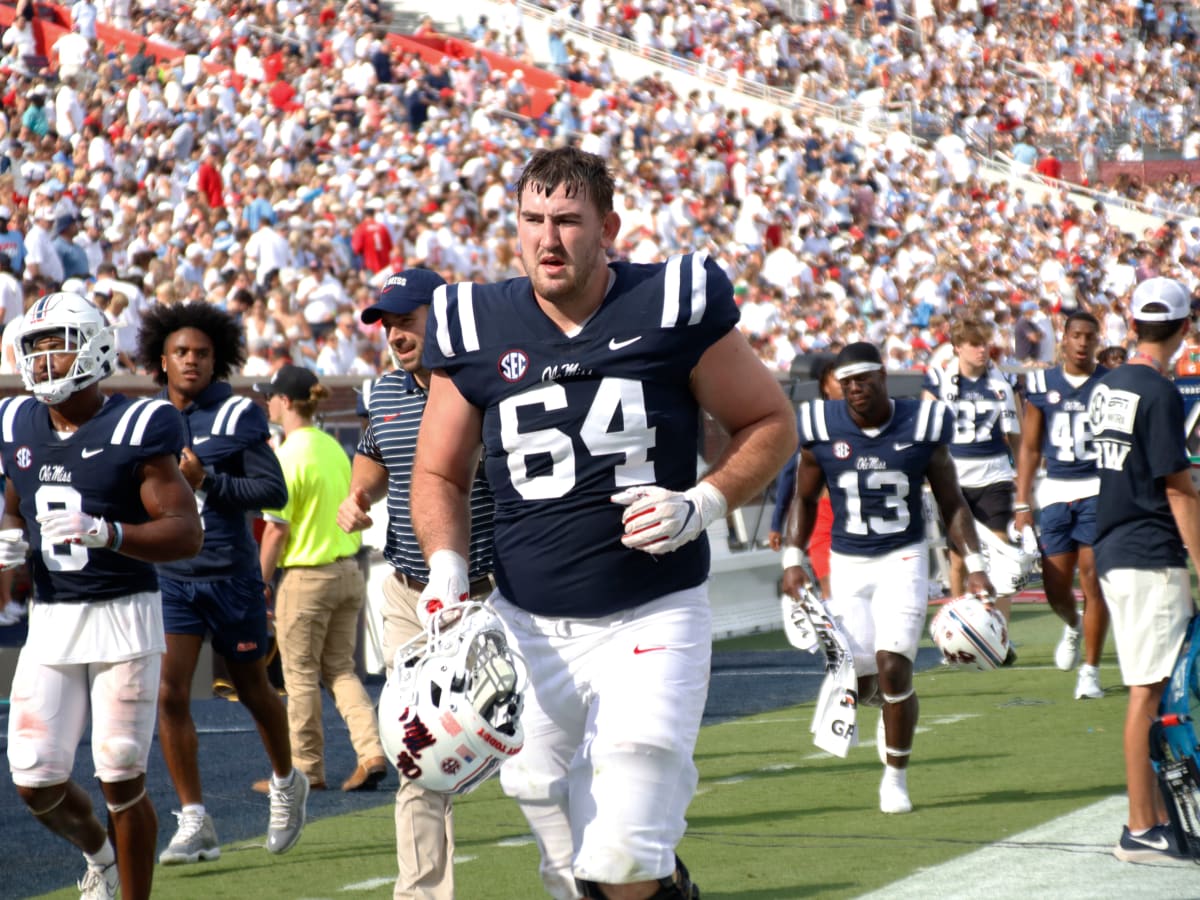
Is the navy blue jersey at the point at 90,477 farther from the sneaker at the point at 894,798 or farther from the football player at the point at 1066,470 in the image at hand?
the football player at the point at 1066,470

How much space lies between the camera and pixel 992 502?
11641 millimetres

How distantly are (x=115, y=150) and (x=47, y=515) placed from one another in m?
14.4

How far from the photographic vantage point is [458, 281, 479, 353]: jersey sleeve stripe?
162 inches

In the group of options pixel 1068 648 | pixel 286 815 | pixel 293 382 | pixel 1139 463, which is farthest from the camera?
pixel 1068 648

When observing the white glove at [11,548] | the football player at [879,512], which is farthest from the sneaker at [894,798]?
the white glove at [11,548]

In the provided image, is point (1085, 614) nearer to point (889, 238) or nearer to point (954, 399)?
point (954, 399)

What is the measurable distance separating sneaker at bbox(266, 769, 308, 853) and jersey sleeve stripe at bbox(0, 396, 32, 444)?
1.77 metres

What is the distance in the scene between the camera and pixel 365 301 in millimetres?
16906

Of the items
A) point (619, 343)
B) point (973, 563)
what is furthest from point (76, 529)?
point (973, 563)

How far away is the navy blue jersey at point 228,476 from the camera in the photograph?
268 inches

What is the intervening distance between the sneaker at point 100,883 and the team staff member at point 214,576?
1.06 meters

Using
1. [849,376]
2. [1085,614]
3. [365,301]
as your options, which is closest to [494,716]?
[849,376]

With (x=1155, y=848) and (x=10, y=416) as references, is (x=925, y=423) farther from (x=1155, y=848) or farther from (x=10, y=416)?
(x=10, y=416)

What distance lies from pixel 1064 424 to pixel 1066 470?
0.83 ft
